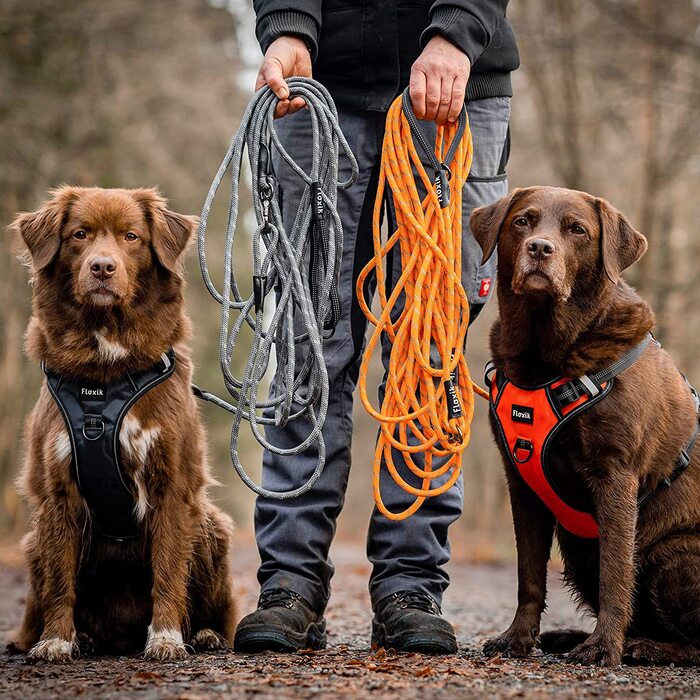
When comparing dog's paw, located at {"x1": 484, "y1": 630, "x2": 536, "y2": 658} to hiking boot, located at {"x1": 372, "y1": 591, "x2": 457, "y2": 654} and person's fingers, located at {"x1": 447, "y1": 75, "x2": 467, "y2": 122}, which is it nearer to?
hiking boot, located at {"x1": 372, "y1": 591, "x2": 457, "y2": 654}

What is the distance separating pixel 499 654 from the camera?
3.70 m

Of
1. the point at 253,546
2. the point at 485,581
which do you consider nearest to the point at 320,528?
the point at 485,581

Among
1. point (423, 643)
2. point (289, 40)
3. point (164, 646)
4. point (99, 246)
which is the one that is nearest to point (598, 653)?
point (423, 643)

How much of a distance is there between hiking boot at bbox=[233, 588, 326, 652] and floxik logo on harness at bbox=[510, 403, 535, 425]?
3.60 ft

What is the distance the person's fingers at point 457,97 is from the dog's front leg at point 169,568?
71.8 inches

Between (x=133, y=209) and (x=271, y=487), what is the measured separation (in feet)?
4.24

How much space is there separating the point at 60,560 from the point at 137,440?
1.77 ft

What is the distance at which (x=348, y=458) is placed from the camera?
4160 mm

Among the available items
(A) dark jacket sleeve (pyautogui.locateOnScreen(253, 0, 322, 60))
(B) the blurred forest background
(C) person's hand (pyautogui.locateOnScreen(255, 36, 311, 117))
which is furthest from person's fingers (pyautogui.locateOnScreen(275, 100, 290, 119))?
(B) the blurred forest background

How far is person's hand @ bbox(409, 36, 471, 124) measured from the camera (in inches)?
146

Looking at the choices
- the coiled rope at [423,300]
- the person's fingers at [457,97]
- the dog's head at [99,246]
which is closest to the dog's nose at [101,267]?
the dog's head at [99,246]

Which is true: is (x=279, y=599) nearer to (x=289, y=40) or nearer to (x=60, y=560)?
(x=60, y=560)

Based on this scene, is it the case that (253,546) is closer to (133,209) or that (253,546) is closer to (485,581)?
(485,581)

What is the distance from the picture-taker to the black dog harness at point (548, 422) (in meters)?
3.58
